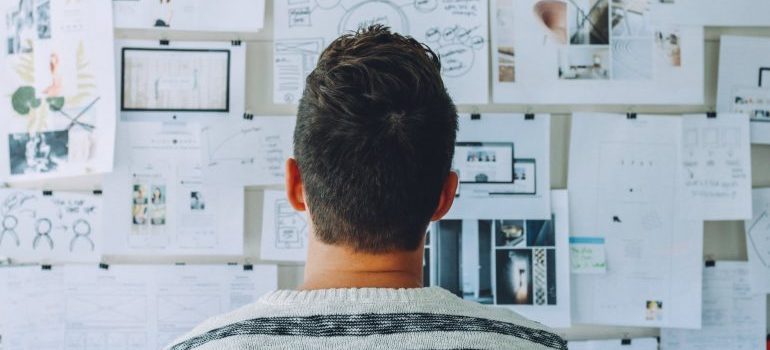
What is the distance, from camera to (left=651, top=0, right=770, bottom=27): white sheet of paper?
1.40 m

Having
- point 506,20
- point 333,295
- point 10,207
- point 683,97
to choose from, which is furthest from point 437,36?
point 10,207

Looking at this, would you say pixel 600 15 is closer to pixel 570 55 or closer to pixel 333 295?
pixel 570 55

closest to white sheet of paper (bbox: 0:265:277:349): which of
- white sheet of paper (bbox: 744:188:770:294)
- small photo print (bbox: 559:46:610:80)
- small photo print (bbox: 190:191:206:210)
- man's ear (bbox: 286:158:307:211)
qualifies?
small photo print (bbox: 190:191:206:210)

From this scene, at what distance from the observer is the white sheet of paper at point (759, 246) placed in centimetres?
142

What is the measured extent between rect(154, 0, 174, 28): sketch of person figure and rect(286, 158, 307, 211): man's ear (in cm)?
75

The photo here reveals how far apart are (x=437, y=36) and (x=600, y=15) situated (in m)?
0.36

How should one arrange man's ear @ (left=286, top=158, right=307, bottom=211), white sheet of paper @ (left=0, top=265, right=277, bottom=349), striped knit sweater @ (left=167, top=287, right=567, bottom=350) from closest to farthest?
1. striped knit sweater @ (left=167, top=287, right=567, bottom=350)
2. man's ear @ (left=286, top=158, right=307, bottom=211)
3. white sheet of paper @ (left=0, top=265, right=277, bottom=349)

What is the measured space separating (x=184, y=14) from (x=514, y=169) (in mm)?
760

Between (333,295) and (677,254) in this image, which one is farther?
(677,254)

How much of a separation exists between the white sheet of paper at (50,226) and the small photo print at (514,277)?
841 millimetres

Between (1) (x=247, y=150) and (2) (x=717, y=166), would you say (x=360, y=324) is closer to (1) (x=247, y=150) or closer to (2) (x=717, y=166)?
(1) (x=247, y=150)

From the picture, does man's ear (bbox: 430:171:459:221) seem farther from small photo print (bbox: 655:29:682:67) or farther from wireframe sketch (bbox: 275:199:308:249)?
small photo print (bbox: 655:29:682:67)

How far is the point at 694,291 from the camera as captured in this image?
1.40 m

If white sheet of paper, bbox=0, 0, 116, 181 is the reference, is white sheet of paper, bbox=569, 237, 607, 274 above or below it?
below
